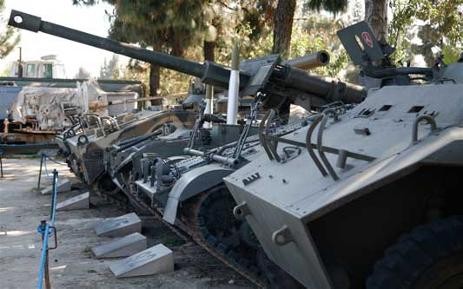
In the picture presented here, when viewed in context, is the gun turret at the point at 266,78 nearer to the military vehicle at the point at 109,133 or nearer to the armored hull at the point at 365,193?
the military vehicle at the point at 109,133

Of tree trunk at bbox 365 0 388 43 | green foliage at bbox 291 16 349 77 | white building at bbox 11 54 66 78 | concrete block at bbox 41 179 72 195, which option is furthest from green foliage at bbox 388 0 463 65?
white building at bbox 11 54 66 78

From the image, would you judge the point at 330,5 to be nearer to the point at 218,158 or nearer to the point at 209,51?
the point at 209,51

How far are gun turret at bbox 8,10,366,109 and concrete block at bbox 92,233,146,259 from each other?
7.37 ft

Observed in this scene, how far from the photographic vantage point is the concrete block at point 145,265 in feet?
23.0

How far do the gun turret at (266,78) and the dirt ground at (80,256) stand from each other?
6.41 ft

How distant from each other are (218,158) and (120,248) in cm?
184

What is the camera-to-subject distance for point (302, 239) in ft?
11.8

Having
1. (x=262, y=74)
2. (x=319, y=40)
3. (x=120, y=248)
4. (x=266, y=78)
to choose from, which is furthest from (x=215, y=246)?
(x=319, y=40)

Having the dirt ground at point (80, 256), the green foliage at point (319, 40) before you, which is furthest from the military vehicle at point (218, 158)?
the green foliage at point (319, 40)

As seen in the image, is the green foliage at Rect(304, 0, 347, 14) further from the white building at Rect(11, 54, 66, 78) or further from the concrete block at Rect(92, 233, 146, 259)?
the white building at Rect(11, 54, 66, 78)

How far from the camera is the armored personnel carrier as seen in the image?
130 inches

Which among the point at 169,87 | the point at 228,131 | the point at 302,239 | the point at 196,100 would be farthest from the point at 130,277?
the point at 169,87

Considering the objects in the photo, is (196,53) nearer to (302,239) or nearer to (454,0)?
(454,0)

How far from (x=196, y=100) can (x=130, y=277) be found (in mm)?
6417
